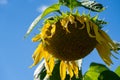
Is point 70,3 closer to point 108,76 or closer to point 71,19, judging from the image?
point 71,19

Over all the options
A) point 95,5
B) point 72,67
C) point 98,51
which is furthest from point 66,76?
point 95,5

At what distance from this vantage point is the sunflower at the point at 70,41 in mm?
2529

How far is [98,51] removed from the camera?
2682mm

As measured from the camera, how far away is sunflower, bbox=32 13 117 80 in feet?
8.30

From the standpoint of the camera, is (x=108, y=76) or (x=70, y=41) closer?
(x=70, y=41)

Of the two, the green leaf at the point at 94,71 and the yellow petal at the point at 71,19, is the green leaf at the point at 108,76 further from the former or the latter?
the yellow petal at the point at 71,19

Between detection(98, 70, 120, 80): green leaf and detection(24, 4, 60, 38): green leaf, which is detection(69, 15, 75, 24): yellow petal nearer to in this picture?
detection(24, 4, 60, 38): green leaf

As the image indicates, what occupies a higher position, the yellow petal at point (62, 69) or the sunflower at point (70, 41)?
the sunflower at point (70, 41)

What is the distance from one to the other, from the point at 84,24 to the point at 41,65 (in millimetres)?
399

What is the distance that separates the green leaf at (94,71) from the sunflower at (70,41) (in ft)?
0.64

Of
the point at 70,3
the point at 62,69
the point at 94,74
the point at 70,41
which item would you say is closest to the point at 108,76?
the point at 94,74

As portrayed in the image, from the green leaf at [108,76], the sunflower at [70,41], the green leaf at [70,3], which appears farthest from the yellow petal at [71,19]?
the green leaf at [108,76]

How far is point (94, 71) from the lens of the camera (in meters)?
3.01

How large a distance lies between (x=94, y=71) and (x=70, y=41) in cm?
55
